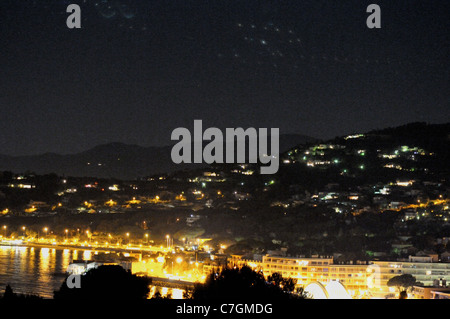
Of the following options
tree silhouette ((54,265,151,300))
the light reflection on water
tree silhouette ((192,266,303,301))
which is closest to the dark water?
the light reflection on water

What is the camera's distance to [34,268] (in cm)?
2594

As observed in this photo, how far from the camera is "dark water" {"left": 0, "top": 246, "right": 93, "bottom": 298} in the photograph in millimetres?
19959

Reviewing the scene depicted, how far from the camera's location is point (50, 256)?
32281 mm

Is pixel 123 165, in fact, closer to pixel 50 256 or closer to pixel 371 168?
pixel 371 168

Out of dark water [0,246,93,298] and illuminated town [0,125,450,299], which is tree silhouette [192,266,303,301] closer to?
illuminated town [0,125,450,299]

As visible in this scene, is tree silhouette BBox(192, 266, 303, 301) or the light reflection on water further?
the light reflection on water

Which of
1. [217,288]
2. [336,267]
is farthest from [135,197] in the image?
[217,288]

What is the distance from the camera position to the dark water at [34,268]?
20.0 meters

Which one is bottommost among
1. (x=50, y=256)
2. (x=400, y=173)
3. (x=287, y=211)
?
(x=50, y=256)

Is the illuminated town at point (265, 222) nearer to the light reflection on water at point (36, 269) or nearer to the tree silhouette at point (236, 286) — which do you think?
the light reflection on water at point (36, 269)

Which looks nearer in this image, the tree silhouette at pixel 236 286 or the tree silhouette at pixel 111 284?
the tree silhouette at pixel 236 286

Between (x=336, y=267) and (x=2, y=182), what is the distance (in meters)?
42.7

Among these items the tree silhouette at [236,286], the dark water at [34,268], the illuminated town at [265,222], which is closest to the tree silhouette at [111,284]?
the tree silhouette at [236,286]

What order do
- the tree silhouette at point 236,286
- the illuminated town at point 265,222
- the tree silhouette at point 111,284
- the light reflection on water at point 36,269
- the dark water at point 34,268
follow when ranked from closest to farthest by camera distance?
the tree silhouette at point 236,286
the tree silhouette at point 111,284
the light reflection on water at point 36,269
the dark water at point 34,268
the illuminated town at point 265,222
